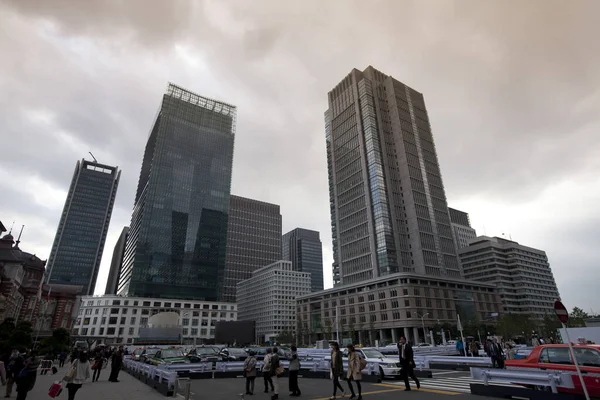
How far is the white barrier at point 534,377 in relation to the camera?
33.2 feet

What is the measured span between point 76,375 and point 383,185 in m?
113

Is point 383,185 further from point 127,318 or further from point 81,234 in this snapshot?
point 81,234

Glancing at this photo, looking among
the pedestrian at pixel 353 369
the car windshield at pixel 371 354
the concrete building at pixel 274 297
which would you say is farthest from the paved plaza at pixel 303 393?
the concrete building at pixel 274 297

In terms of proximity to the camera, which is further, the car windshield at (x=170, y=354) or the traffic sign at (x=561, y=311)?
the car windshield at (x=170, y=354)

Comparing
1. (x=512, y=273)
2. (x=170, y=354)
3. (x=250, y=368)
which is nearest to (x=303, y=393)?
(x=250, y=368)

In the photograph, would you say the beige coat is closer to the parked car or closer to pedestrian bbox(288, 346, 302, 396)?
pedestrian bbox(288, 346, 302, 396)

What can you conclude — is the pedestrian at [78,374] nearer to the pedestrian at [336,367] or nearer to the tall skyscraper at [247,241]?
the pedestrian at [336,367]

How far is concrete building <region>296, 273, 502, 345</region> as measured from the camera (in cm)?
8906

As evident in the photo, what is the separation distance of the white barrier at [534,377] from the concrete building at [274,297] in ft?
466

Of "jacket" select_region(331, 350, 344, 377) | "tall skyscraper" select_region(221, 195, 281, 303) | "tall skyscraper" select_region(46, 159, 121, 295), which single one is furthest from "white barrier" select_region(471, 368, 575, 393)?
"tall skyscraper" select_region(46, 159, 121, 295)

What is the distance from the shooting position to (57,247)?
581ft

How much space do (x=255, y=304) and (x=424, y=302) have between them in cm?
9607

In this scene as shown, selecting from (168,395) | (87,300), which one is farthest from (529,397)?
(87,300)

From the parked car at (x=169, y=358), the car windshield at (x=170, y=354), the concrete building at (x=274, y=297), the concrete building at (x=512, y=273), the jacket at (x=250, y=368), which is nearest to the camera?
the jacket at (x=250, y=368)
